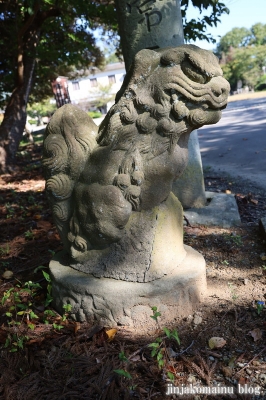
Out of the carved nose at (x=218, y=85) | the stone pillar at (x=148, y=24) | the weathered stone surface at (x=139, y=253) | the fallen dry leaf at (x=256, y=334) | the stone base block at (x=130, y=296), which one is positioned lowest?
the fallen dry leaf at (x=256, y=334)

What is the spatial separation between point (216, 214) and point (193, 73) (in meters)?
2.26

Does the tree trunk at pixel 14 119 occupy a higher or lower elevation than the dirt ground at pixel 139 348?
higher

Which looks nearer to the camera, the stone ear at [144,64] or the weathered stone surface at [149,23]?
the stone ear at [144,64]

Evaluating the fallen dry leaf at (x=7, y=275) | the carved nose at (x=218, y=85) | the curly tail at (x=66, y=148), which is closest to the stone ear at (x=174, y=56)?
the carved nose at (x=218, y=85)

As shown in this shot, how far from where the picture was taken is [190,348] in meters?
2.03

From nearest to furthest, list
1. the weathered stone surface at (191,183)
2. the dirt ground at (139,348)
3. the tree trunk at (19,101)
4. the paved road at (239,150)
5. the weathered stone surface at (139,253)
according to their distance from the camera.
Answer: the dirt ground at (139,348)
the weathered stone surface at (139,253)
the weathered stone surface at (191,183)
the paved road at (239,150)
the tree trunk at (19,101)

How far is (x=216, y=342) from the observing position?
203cm

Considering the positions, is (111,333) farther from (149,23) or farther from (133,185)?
(149,23)

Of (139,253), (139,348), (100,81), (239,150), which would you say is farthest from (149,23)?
(100,81)

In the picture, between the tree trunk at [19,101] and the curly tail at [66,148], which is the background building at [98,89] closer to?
the tree trunk at [19,101]

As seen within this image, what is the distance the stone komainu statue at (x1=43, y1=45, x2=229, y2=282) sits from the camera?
6.64ft

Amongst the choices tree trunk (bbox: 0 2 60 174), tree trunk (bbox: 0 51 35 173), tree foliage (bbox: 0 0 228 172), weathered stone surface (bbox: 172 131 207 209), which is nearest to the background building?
tree foliage (bbox: 0 0 228 172)

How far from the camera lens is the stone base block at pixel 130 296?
217cm

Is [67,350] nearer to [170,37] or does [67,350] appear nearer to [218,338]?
[218,338]
